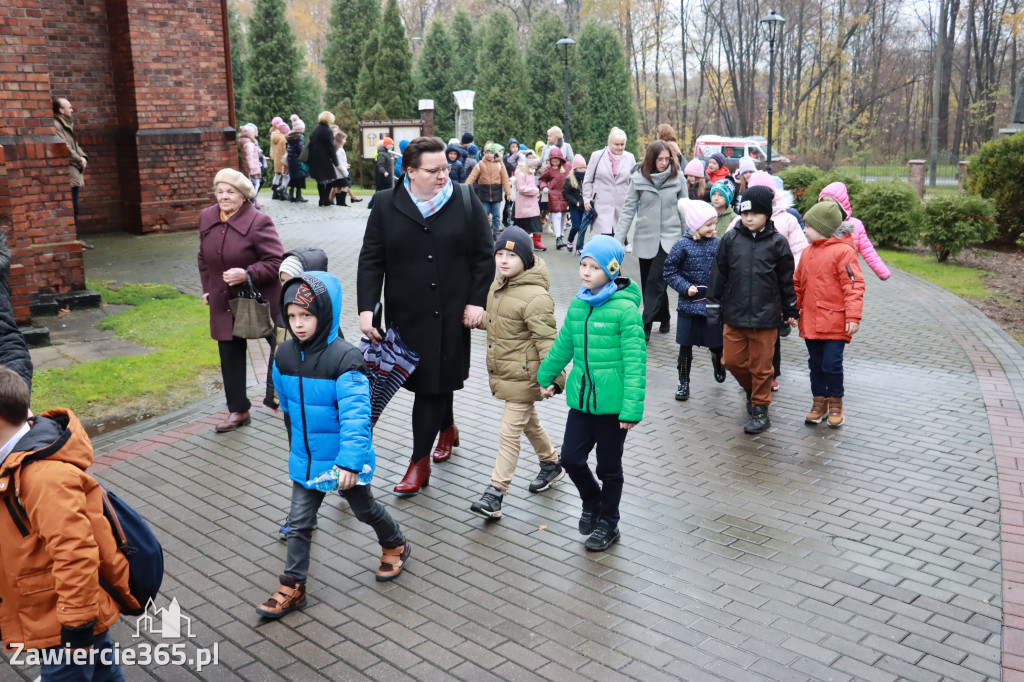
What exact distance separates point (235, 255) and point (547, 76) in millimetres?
33165

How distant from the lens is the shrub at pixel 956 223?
1552 cm

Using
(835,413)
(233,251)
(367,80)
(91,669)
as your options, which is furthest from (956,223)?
(367,80)

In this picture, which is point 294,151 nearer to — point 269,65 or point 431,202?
point 269,65

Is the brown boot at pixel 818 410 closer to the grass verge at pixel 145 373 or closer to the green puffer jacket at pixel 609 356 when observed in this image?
the green puffer jacket at pixel 609 356

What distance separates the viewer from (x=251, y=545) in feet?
17.2

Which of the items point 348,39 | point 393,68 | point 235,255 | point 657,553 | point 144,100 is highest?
point 348,39

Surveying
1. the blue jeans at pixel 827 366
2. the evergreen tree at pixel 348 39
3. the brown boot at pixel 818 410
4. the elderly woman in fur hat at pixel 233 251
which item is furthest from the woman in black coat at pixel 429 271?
the evergreen tree at pixel 348 39

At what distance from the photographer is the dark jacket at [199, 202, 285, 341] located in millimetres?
6637

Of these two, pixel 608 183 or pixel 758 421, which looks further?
pixel 608 183

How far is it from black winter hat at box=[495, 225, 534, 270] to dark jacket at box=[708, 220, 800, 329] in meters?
2.01

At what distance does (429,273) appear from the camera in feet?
18.4

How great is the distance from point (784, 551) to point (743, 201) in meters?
2.80

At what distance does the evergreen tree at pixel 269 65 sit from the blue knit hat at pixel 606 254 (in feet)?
99.8

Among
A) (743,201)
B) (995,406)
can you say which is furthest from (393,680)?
(995,406)
